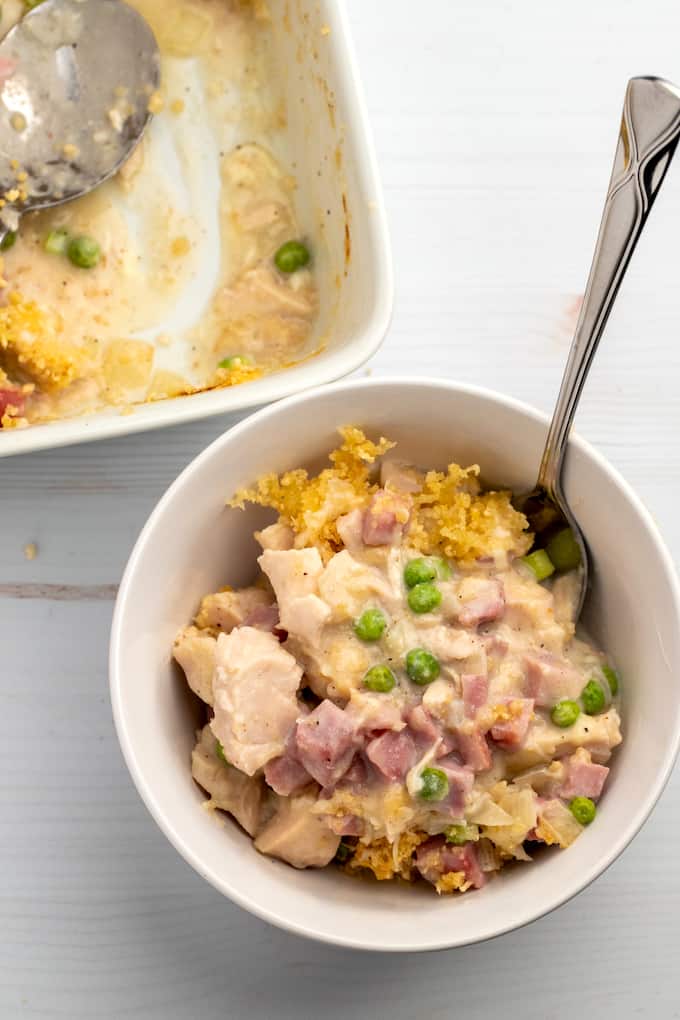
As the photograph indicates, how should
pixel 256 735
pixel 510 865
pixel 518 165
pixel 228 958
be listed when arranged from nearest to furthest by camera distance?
pixel 256 735 < pixel 510 865 < pixel 228 958 < pixel 518 165

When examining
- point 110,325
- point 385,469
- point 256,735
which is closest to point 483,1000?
point 256,735

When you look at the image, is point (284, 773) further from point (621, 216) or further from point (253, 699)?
point (621, 216)

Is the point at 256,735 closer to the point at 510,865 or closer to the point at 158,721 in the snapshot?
the point at 158,721

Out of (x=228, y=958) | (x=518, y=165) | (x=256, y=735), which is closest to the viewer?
(x=256, y=735)

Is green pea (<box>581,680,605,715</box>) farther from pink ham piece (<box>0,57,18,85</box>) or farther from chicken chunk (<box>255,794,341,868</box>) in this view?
pink ham piece (<box>0,57,18,85</box>)

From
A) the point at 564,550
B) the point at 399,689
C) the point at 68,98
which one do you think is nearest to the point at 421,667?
the point at 399,689

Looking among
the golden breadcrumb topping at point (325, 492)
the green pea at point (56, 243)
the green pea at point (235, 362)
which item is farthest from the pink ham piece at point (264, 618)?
the green pea at point (56, 243)

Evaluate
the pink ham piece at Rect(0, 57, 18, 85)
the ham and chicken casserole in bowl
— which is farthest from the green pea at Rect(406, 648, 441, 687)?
the pink ham piece at Rect(0, 57, 18, 85)
